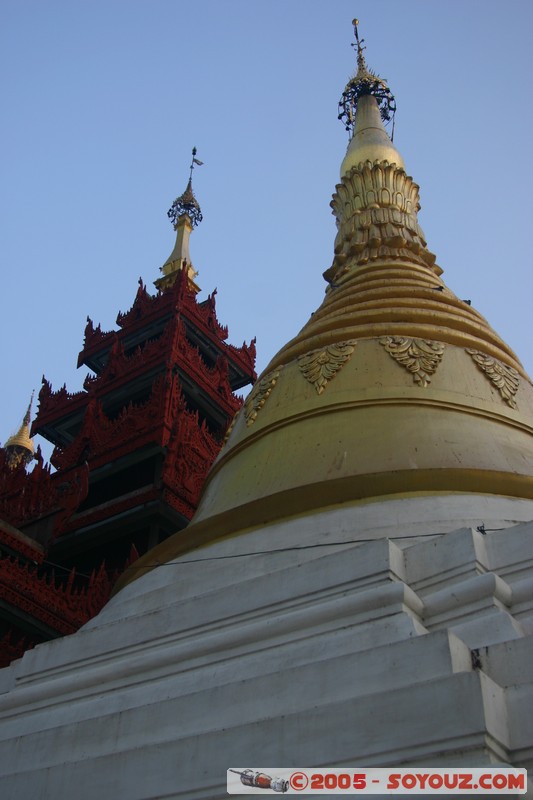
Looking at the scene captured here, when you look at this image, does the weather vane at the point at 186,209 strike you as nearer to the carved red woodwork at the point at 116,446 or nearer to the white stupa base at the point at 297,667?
the carved red woodwork at the point at 116,446

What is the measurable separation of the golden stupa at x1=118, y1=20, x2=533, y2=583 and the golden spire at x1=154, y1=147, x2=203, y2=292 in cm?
1491

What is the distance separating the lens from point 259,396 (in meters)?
7.77

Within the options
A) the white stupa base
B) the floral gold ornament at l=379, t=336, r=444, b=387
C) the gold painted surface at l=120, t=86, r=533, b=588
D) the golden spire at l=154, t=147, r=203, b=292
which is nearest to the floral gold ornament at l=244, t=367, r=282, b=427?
the gold painted surface at l=120, t=86, r=533, b=588

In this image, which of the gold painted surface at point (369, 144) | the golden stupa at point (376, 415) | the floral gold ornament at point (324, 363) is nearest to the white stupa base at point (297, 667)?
the golden stupa at point (376, 415)

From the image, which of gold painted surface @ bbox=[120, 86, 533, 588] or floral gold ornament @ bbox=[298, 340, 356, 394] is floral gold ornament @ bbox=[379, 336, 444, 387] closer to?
gold painted surface @ bbox=[120, 86, 533, 588]

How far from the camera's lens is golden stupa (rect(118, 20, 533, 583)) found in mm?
5820

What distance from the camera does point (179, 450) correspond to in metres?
14.4

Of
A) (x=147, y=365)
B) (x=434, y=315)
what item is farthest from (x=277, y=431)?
(x=147, y=365)

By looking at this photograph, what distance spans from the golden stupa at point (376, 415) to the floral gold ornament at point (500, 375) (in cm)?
1

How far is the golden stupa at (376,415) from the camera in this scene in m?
5.82

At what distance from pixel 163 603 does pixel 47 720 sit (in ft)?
3.18

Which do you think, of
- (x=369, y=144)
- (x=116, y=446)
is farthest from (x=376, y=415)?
(x=116, y=446)

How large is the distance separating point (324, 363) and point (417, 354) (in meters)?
0.75

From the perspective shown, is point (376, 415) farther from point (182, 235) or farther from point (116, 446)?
point (182, 235)
